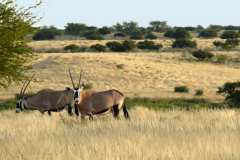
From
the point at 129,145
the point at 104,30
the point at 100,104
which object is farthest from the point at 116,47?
the point at 129,145

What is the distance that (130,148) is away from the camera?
9789 millimetres

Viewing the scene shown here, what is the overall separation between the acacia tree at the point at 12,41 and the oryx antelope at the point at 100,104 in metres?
2.07

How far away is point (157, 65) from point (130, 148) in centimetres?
6219

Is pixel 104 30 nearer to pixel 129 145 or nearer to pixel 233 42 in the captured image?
pixel 233 42

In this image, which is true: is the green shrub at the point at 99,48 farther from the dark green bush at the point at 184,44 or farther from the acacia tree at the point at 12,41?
the acacia tree at the point at 12,41

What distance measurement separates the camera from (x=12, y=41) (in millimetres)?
20047

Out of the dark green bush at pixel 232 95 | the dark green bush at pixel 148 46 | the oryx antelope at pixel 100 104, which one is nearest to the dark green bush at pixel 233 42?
the dark green bush at pixel 148 46

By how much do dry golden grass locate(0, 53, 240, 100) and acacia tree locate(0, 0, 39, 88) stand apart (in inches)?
1348

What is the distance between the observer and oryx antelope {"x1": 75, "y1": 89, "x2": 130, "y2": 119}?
20703mm

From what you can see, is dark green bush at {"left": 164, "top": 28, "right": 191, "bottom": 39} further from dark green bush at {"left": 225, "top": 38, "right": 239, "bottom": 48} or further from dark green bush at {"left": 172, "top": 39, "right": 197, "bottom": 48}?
dark green bush at {"left": 225, "top": 38, "right": 239, "bottom": 48}

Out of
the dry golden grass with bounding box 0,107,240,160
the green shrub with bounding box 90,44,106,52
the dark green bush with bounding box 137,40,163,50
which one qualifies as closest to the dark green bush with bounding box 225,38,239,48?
the dark green bush with bounding box 137,40,163,50

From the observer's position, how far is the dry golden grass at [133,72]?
197 ft

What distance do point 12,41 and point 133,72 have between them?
4692cm

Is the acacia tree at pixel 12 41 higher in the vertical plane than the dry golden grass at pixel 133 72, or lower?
higher
